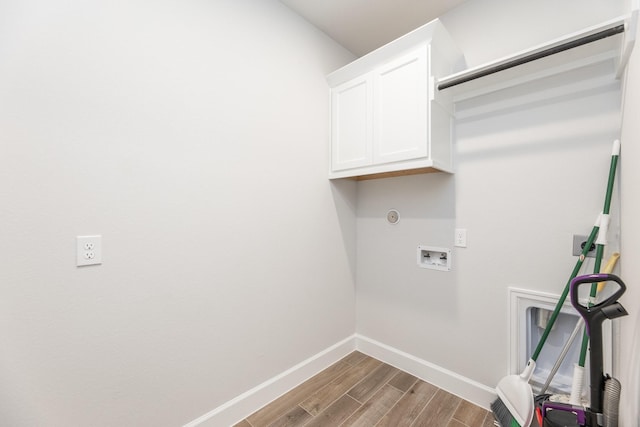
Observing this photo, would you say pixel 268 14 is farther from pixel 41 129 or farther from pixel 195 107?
pixel 41 129

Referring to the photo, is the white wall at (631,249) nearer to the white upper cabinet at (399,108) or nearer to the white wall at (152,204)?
the white upper cabinet at (399,108)

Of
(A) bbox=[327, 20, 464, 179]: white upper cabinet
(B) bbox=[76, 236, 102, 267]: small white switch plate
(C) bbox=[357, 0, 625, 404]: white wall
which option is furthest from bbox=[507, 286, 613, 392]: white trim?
(B) bbox=[76, 236, 102, 267]: small white switch plate

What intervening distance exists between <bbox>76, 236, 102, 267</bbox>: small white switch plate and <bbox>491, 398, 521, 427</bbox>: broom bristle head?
218 centimetres

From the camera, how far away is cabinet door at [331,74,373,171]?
1.96m

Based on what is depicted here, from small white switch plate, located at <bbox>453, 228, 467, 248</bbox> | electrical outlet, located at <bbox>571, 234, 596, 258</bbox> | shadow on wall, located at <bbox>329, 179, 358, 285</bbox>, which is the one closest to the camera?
electrical outlet, located at <bbox>571, 234, 596, 258</bbox>

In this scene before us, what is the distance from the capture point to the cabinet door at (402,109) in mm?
1673

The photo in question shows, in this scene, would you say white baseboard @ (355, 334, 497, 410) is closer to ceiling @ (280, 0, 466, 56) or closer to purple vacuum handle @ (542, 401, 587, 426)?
purple vacuum handle @ (542, 401, 587, 426)

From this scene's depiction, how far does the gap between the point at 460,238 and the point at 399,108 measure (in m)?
1.01

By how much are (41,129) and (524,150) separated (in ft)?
8.03

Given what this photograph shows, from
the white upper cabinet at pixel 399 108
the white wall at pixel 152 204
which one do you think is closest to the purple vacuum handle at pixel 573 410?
the white upper cabinet at pixel 399 108

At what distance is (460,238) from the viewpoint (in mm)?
1866

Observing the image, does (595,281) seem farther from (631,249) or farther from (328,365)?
(328,365)

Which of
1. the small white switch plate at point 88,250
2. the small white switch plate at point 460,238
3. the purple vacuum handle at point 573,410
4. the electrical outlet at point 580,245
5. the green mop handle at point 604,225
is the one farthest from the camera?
the small white switch plate at point 460,238

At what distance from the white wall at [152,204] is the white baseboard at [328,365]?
0.23 ft
